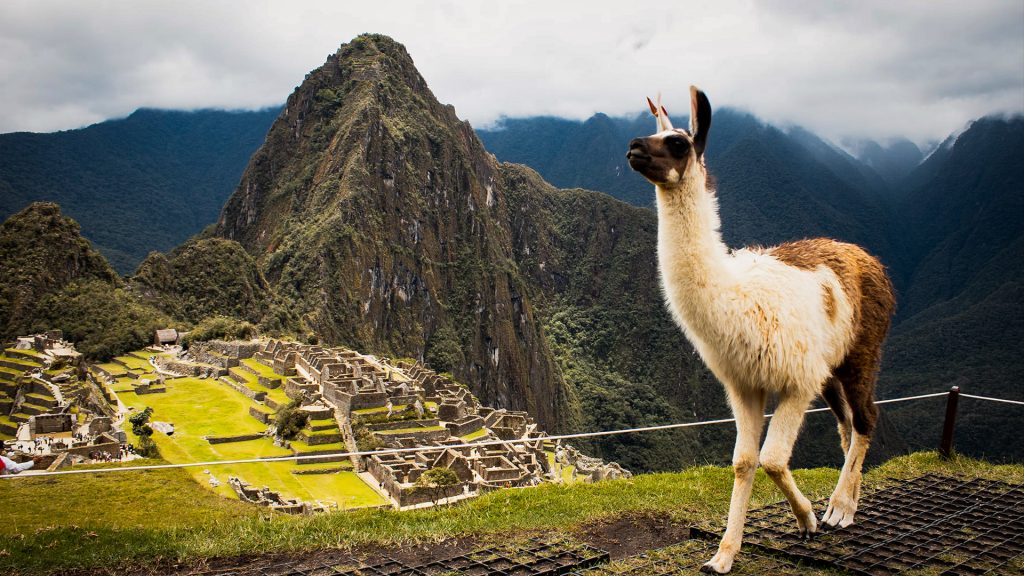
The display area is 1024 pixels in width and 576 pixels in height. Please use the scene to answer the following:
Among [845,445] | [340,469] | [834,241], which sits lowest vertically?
[340,469]

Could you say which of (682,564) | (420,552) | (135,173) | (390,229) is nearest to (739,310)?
(682,564)

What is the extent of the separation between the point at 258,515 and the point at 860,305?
4.10 metres

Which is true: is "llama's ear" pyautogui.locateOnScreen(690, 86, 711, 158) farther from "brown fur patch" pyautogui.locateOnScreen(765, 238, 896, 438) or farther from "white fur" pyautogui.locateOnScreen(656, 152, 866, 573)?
"brown fur patch" pyautogui.locateOnScreen(765, 238, 896, 438)

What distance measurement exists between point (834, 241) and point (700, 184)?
4.25ft

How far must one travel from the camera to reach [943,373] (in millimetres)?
51062

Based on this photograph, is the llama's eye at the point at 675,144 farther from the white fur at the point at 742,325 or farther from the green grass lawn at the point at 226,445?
the green grass lawn at the point at 226,445

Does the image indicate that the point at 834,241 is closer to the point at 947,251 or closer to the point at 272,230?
the point at 272,230

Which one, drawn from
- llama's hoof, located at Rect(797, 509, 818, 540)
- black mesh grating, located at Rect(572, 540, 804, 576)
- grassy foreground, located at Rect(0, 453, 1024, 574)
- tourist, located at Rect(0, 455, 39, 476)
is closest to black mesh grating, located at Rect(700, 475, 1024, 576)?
llama's hoof, located at Rect(797, 509, 818, 540)

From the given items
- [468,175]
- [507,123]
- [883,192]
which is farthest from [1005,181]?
[507,123]

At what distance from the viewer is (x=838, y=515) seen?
3.81m

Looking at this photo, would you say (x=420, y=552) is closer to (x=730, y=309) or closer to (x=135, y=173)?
(x=730, y=309)

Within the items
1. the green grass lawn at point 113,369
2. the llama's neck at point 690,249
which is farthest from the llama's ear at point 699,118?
the green grass lawn at point 113,369

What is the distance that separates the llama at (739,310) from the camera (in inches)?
119

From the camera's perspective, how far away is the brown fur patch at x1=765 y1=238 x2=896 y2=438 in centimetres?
355
